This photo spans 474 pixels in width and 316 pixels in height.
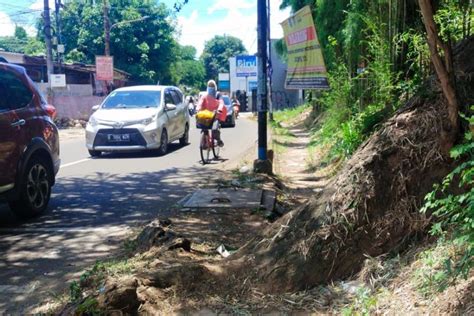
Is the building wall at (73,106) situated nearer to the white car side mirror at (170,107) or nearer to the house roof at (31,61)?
the house roof at (31,61)

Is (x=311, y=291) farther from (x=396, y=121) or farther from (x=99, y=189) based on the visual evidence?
(x=99, y=189)

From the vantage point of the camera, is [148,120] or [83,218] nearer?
[83,218]

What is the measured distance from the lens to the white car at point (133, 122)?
42.6ft

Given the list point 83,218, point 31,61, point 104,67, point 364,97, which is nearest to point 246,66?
point 104,67

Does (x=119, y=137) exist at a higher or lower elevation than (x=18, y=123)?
lower

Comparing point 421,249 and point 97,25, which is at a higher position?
point 97,25

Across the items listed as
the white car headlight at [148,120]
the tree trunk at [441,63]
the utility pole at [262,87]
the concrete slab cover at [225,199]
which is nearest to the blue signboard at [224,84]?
the white car headlight at [148,120]

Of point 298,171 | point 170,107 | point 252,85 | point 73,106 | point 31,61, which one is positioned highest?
point 31,61

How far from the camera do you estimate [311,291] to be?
3736mm

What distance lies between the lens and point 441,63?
3732mm

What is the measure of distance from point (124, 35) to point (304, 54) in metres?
34.9

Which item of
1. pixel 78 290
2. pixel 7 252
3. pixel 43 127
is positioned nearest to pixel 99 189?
pixel 43 127

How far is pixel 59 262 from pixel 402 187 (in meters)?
3.28

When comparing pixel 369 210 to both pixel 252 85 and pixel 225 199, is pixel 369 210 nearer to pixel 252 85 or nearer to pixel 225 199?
pixel 225 199
